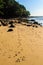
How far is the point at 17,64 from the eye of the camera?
675cm

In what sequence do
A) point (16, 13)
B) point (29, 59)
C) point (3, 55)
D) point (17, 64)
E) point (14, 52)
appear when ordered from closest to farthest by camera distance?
point (17, 64)
point (29, 59)
point (3, 55)
point (14, 52)
point (16, 13)

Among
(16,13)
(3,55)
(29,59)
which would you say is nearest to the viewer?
(29,59)

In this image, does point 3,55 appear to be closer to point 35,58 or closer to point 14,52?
point 14,52

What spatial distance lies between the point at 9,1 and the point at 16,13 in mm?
6378

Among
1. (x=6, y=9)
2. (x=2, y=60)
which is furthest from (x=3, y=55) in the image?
(x=6, y=9)

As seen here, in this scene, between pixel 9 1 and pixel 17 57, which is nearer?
pixel 17 57

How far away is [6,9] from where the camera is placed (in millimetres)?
65562

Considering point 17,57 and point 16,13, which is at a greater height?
point 17,57

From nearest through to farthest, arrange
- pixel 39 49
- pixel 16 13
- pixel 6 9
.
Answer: pixel 39 49
pixel 6 9
pixel 16 13

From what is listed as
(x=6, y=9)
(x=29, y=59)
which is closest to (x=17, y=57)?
(x=29, y=59)

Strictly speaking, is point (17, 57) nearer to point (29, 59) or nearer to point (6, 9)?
point (29, 59)

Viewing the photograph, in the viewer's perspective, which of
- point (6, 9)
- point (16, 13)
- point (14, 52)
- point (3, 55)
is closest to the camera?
point (3, 55)

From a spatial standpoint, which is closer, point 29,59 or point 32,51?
A: point 29,59

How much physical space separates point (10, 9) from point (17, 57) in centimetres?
6133
